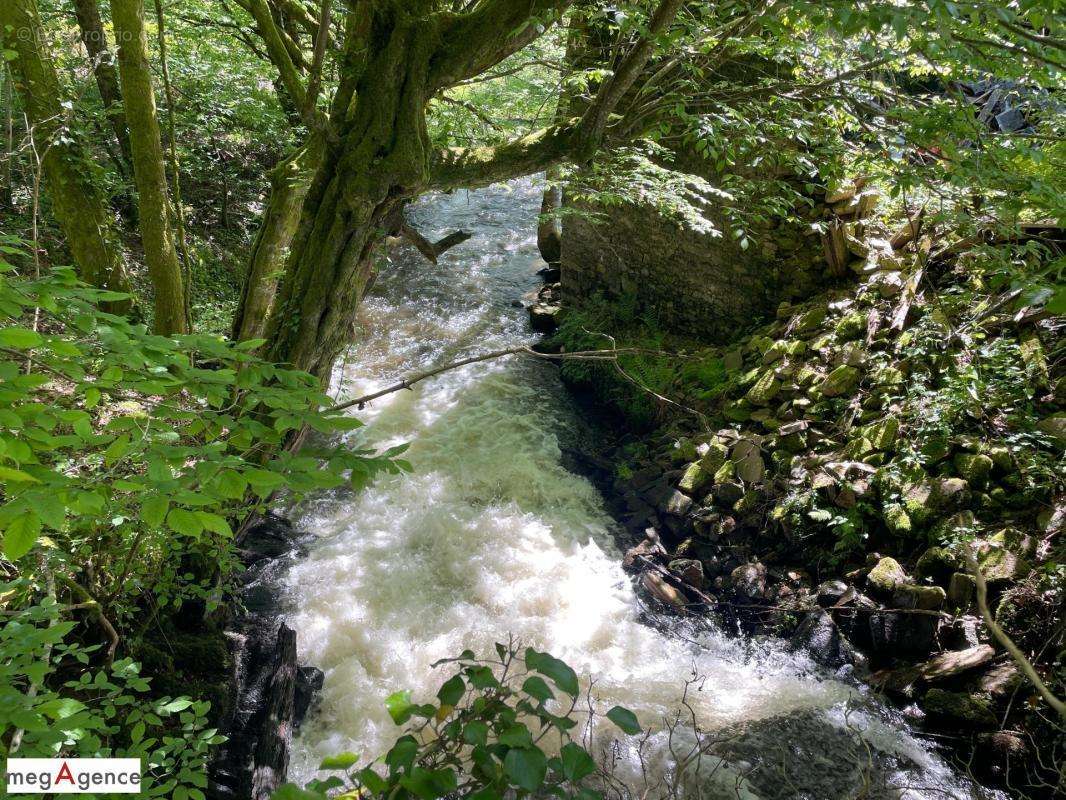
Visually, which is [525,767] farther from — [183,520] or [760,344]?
[760,344]

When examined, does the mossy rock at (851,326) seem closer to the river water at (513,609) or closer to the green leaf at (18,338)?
the river water at (513,609)

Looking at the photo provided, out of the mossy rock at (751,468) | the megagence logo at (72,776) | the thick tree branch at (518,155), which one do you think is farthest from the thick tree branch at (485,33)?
the mossy rock at (751,468)

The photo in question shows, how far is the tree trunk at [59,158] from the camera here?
3605mm

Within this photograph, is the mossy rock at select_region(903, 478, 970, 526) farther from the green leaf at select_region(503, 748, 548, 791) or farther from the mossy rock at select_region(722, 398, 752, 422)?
the green leaf at select_region(503, 748, 548, 791)

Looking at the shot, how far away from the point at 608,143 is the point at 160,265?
2719 millimetres

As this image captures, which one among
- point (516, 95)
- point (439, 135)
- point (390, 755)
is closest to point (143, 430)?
point (390, 755)

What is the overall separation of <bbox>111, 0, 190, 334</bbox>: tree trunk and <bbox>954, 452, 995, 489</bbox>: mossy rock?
4.97m

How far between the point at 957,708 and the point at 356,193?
13.6 feet

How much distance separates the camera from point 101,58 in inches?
187

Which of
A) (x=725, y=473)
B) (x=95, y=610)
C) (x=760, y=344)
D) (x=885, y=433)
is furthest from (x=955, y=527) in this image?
(x=95, y=610)

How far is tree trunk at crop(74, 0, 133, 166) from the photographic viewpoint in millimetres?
4285

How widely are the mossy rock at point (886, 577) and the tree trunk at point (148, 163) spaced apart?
4593mm

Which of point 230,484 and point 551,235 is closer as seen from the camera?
point 230,484

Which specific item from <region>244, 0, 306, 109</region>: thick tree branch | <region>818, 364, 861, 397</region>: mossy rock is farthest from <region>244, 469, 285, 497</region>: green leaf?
<region>818, 364, 861, 397</region>: mossy rock
